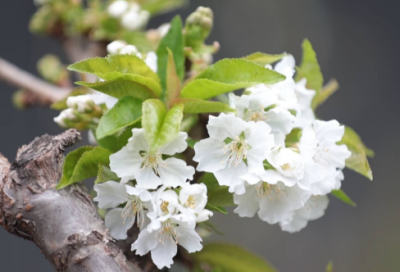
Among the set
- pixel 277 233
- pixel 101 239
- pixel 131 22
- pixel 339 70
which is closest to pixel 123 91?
pixel 101 239

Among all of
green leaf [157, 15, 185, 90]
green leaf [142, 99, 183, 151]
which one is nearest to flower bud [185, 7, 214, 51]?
green leaf [157, 15, 185, 90]

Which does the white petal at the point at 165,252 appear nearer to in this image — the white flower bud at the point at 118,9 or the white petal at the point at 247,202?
the white petal at the point at 247,202

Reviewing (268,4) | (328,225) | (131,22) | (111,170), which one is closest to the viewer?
(111,170)

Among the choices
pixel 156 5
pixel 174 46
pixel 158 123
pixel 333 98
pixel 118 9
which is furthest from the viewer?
pixel 333 98

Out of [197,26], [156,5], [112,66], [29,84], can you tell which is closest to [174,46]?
[197,26]

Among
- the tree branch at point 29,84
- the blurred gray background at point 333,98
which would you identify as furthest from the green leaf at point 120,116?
the blurred gray background at point 333,98

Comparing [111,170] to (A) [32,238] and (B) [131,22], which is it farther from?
(B) [131,22]

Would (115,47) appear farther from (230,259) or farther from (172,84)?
(230,259)

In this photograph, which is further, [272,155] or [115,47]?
[115,47]
